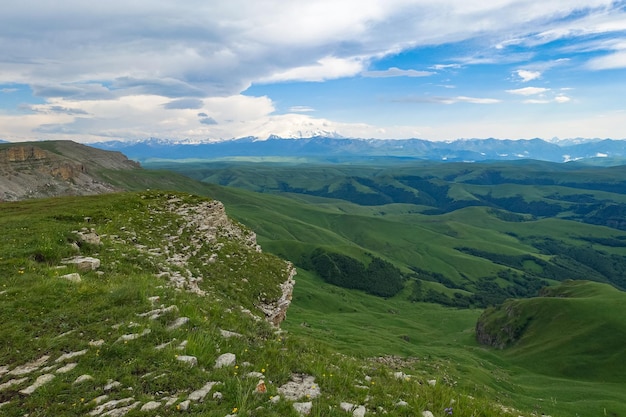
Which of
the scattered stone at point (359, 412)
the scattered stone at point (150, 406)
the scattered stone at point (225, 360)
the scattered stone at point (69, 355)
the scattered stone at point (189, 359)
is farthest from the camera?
the scattered stone at point (225, 360)

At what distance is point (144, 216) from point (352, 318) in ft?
395

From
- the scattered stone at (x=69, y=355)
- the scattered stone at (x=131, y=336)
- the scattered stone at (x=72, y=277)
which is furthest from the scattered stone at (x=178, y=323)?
the scattered stone at (x=72, y=277)

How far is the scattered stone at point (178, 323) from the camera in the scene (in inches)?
618

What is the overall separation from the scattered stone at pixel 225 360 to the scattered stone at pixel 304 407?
3.31m

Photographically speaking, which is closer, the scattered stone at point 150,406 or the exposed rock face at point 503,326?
the scattered stone at point 150,406

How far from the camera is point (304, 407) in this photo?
472 inches

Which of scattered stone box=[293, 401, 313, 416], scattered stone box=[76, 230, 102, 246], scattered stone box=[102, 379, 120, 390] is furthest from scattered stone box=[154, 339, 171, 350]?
scattered stone box=[76, 230, 102, 246]

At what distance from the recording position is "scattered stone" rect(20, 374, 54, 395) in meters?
11.4

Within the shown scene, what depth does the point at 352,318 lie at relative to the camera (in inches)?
5758

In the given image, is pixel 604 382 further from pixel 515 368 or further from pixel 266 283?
pixel 266 283

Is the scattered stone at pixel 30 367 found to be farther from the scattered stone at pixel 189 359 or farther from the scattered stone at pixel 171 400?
the scattered stone at pixel 171 400

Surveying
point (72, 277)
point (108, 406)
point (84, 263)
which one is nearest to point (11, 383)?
point (108, 406)

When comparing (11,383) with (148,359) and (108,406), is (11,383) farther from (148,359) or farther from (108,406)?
(148,359)

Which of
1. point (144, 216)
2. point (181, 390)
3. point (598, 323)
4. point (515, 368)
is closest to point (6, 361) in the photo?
point (181, 390)
